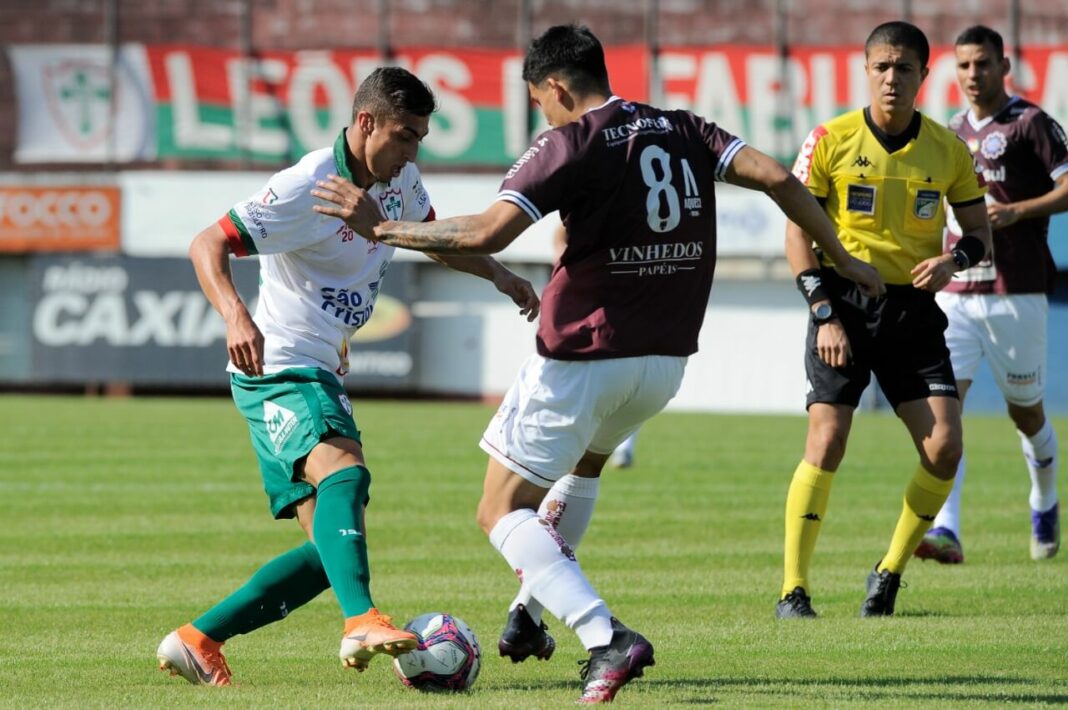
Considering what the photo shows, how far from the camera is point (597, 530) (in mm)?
10789

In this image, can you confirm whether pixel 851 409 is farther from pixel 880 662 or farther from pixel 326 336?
pixel 326 336

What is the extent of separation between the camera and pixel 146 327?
28672 millimetres

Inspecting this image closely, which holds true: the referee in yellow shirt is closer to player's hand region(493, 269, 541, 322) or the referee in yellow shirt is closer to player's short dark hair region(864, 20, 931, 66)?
player's short dark hair region(864, 20, 931, 66)

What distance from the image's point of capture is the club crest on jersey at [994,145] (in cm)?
929

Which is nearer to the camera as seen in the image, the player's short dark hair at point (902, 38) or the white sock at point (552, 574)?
the white sock at point (552, 574)

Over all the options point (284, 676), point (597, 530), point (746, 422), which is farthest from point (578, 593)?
point (746, 422)

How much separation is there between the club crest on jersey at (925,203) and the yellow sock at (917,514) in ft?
3.73

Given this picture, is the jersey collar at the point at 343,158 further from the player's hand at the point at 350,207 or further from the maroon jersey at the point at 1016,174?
the maroon jersey at the point at 1016,174

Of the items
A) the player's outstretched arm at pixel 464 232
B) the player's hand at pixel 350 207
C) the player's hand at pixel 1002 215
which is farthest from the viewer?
the player's hand at pixel 1002 215

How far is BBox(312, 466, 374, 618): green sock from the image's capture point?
5512mm

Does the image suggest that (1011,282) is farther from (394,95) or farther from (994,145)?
(394,95)

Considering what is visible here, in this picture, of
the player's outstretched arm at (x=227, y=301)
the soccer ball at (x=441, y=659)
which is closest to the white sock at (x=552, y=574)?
the soccer ball at (x=441, y=659)

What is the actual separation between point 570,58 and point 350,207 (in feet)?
2.86

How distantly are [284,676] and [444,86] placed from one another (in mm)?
25026
